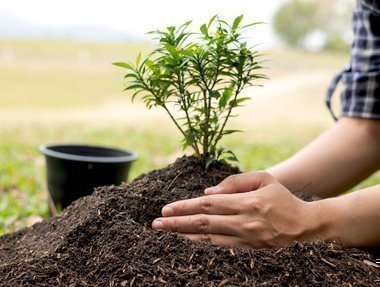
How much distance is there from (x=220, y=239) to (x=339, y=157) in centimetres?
102

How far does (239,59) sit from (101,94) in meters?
15.1

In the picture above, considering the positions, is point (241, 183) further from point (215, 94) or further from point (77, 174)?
point (77, 174)

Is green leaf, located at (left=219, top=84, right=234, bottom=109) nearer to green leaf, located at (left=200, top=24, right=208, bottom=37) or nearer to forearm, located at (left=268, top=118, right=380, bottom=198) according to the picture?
green leaf, located at (left=200, top=24, right=208, bottom=37)

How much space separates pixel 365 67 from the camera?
237 cm

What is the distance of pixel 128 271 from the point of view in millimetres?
1348

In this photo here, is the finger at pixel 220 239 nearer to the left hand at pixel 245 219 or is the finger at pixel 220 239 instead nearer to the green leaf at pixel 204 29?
the left hand at pixel 245 219

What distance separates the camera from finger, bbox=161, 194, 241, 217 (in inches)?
59.4

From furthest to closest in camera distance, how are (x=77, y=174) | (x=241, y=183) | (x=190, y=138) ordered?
(x=77, y=174) < (x=190, y=138) < (x=241, y=183)

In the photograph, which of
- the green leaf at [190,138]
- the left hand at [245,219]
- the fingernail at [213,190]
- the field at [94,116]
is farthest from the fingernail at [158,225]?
the field at [94,116]

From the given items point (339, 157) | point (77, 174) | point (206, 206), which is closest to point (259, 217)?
point (206, 206)

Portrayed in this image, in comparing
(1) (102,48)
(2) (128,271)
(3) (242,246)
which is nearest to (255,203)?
(3) (242,246)

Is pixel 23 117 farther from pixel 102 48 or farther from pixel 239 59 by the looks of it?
pixel 102 48

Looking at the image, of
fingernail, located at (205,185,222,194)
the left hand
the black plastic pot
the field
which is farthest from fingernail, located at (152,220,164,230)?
the black plastic pot

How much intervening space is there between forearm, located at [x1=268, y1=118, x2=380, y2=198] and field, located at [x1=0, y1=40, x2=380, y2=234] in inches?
19.5
